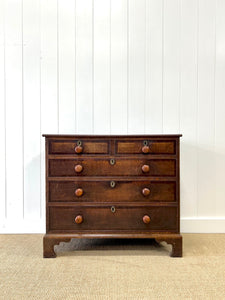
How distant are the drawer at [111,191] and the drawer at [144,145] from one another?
234 millimetres

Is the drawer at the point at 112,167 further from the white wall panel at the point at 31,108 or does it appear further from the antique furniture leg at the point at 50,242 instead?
the white wall panel at the point at 31,108

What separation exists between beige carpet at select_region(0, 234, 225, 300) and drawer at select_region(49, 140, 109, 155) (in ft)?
2.68

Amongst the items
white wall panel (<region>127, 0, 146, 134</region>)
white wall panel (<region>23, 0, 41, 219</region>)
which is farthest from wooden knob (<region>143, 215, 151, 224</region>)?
white wall panel (<region>23, 0, 41, 219</region>)

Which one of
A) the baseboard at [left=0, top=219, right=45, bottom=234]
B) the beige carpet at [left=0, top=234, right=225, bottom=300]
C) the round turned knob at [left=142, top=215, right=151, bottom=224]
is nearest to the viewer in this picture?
the beige carpet at [left=0, top=234, right=225, bottom=300]

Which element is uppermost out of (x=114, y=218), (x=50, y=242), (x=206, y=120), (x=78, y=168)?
(x=206, y=120)

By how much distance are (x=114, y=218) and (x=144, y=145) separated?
61 centimetres

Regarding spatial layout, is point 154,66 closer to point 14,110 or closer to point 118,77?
point 118,77

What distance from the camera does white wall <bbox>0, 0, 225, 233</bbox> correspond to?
291cm

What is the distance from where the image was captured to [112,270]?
202 cm

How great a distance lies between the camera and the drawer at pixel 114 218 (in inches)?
89.8

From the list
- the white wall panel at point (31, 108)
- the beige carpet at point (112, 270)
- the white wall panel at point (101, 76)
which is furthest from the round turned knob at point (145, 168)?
the white wall panel at point (31, 108)

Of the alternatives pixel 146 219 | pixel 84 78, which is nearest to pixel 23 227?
pixel 146 219

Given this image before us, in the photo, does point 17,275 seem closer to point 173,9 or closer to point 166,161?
point 166,161

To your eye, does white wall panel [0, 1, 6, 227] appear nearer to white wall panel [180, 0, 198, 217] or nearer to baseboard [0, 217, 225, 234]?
baseboard [0, 217, 225, 234]
